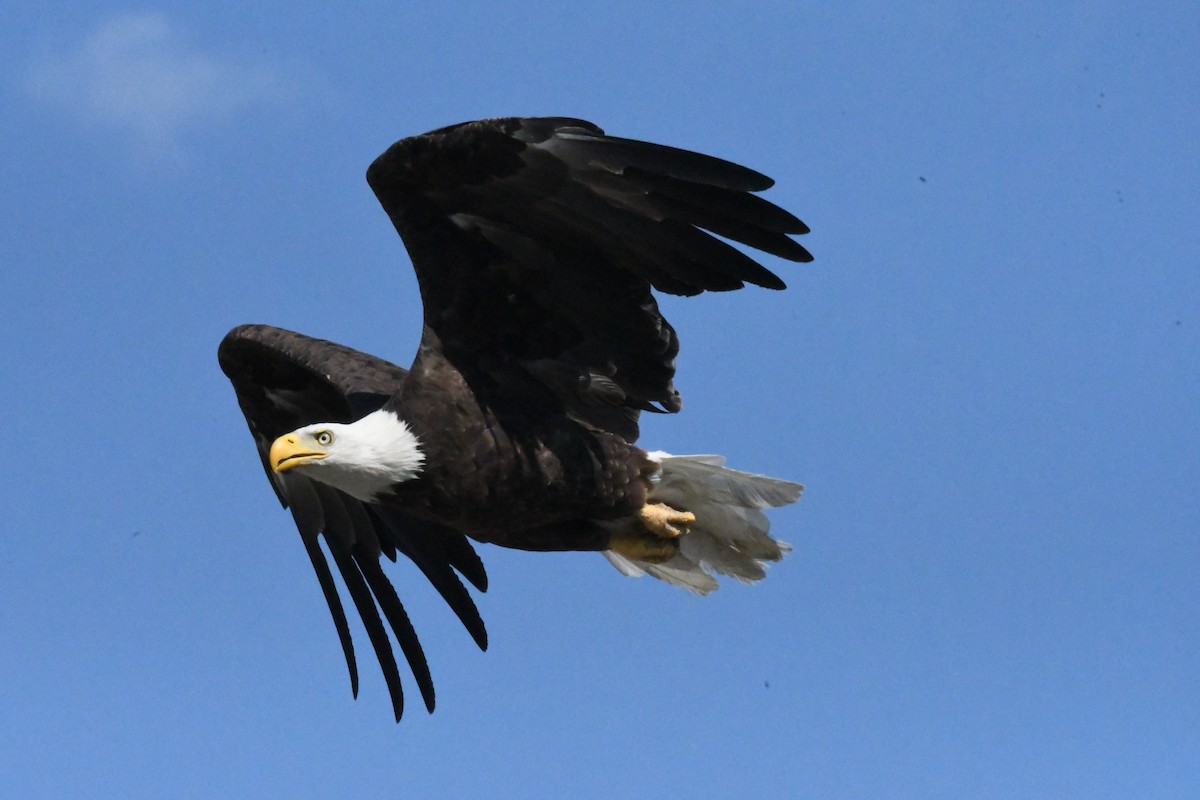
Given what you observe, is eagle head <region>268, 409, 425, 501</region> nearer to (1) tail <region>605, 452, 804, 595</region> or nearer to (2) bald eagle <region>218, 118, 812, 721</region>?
(2) bald eagle <region>218, 118, 812, 721</region>

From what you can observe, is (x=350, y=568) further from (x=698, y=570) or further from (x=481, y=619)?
(x=698, y=570)

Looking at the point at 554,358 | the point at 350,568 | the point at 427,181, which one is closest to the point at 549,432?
the point at 554,358

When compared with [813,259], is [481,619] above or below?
below

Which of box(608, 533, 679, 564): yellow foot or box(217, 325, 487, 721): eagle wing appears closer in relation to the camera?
box(608, 533, 679, 564): yellow foot

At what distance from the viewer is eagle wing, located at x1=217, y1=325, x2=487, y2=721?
8680 millimetres

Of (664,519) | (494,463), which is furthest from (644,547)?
(494,463)

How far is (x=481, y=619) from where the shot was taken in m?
8.68

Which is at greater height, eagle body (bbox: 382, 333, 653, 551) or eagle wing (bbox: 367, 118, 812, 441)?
eagle wing (bbox: 367, 118, 812, 441)

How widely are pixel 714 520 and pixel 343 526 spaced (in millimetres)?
1773

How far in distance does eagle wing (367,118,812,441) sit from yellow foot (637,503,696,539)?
0.50 m

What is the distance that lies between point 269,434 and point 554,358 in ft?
6.78

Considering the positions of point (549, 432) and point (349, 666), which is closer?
point (549, 432)

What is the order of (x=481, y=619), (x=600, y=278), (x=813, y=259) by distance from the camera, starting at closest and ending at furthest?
(x=813, y=259) → (x=600, y=278) → (x=481, y=619)

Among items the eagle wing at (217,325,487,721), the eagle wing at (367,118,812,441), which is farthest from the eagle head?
the eagle wing at (217,325,487,721)
